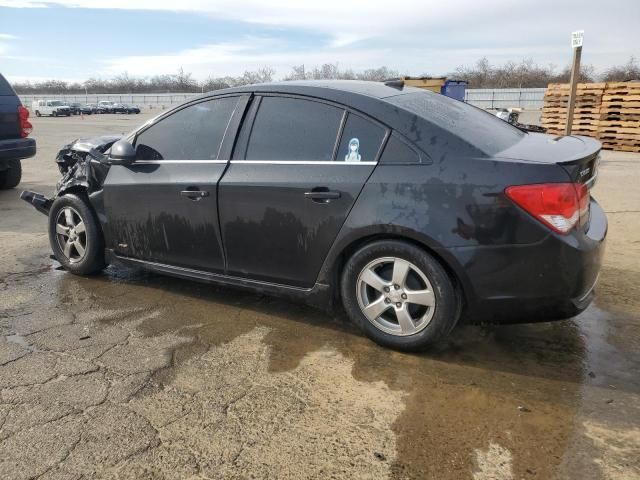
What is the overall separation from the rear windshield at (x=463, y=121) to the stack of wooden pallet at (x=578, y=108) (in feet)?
43.5

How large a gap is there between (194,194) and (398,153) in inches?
57.8

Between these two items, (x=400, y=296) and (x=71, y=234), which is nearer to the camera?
(x=400, y=296)

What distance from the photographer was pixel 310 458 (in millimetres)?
2326

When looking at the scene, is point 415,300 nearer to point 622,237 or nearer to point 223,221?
point 223,221

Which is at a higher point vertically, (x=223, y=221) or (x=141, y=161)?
(x=141, y=161)

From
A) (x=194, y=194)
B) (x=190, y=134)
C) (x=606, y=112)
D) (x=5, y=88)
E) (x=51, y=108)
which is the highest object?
(x=5, y=88)

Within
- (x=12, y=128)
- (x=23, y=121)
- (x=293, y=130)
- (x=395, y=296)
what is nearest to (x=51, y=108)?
(x=23, y=121)

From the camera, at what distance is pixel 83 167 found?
4492 millimetres

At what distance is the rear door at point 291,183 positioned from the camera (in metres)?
3.24

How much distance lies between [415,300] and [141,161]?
234 cm

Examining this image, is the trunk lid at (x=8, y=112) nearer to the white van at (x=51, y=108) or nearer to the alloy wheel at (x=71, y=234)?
the alloy wheel at (x=71, y=234)

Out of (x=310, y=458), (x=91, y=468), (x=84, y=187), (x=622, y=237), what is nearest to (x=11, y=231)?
(x=84, y=187)

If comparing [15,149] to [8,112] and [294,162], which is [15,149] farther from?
[294,162]

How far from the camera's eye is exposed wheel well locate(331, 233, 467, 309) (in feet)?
9.91
